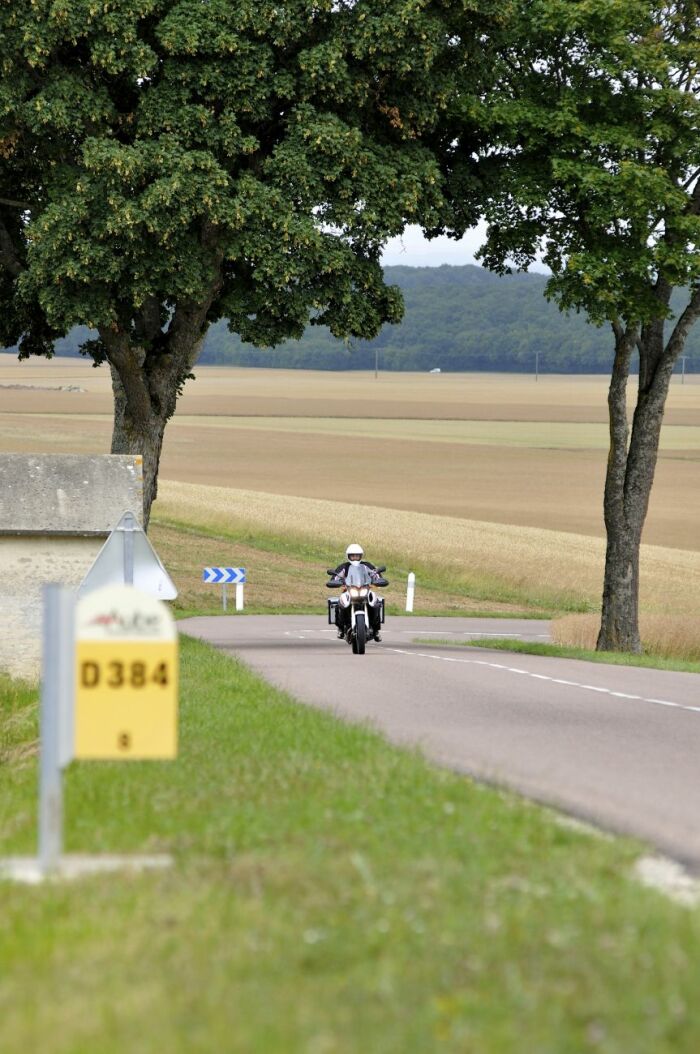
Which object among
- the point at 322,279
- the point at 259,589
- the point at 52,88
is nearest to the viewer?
the point at 52,88

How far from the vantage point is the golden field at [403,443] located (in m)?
80.8

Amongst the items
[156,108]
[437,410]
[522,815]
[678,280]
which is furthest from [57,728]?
[437,410]

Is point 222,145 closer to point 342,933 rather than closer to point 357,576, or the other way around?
point 357,576

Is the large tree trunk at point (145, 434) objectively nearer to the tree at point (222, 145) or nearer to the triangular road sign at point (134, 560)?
the tree at point (222, 145)

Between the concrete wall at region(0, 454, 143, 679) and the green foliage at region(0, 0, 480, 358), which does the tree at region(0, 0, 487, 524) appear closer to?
the green foliage at region(0, 0, 480, 358)

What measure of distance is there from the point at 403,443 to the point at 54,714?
105 meters

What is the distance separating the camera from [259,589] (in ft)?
157

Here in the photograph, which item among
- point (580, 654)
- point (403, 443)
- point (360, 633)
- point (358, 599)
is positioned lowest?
point (403, 443)

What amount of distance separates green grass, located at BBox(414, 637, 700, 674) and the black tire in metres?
3.75

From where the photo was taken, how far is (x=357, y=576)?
2548 cm

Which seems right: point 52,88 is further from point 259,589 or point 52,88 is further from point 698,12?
point 259,589

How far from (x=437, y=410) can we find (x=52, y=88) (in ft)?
393

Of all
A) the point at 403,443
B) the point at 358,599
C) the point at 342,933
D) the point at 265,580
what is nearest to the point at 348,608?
the point at 358,599

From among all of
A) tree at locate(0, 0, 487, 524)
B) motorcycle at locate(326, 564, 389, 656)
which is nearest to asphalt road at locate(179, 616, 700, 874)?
motorcycle at locate(326, 564, 389, 656)
